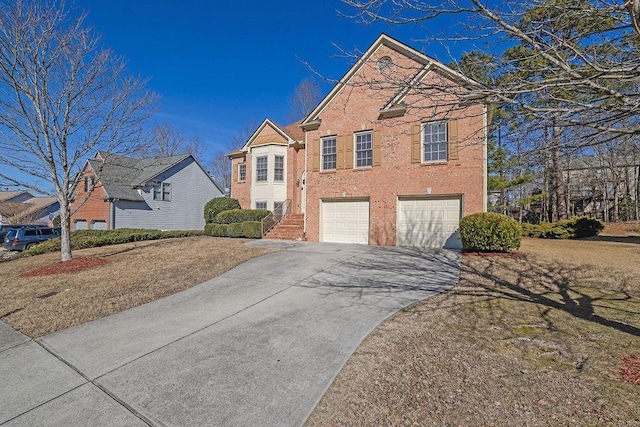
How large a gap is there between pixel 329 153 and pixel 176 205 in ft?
55.8

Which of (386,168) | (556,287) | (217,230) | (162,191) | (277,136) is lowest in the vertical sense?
(556,287)

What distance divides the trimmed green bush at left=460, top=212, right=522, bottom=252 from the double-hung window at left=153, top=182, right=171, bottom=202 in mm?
22863

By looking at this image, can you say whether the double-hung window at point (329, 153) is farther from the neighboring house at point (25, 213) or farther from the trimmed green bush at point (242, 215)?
the neighboring house at point (25, 213)

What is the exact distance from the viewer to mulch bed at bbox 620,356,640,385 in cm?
296

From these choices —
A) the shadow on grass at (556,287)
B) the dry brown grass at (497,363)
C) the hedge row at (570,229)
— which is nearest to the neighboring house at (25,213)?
the dry brown grass at (497,363)

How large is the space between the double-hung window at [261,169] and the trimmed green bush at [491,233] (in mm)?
13206

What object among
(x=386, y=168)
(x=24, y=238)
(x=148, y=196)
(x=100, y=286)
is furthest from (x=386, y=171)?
(x=24, y=238)

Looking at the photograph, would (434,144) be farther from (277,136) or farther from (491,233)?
(277,136)

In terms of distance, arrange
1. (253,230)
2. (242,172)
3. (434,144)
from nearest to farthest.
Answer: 1. (434,144)
2. (253,230)
3. (242,172)

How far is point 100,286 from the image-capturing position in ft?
23.5

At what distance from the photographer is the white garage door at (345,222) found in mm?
13461

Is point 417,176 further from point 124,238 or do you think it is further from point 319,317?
point 124,238

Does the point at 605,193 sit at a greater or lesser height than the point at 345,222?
greater

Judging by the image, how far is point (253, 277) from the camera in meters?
7.71
